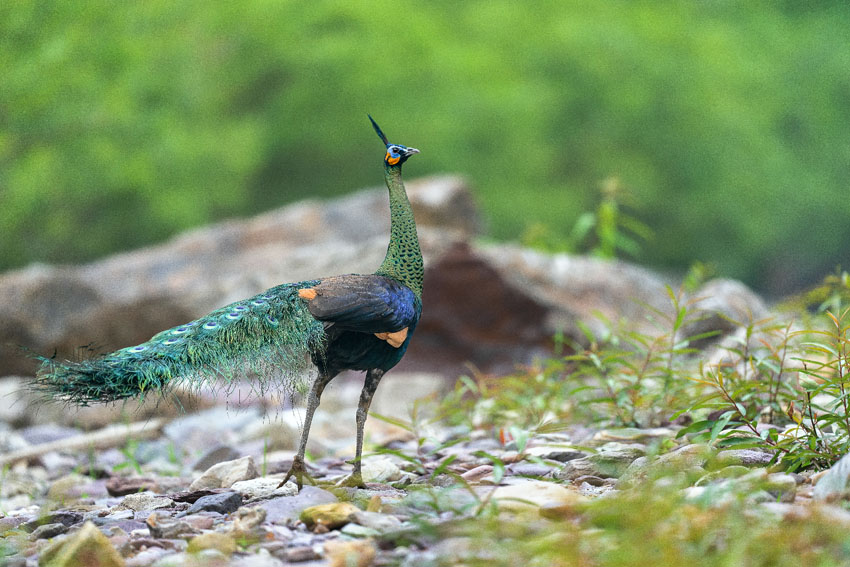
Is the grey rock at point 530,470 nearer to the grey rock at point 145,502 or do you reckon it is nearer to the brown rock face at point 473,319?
the grey rock at point 145,502

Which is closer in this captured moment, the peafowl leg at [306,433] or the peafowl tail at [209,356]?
the peafowl tail at [209,356]

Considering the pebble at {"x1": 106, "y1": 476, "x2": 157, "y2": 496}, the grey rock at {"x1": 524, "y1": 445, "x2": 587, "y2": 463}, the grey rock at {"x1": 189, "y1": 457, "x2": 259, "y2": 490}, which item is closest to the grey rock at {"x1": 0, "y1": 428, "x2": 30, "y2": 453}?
the pebble at {"x1": 106, "y1": 476, "x2": 157, "y2": 496}

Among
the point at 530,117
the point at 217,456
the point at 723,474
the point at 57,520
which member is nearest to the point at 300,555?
Answer: the point at 57,520

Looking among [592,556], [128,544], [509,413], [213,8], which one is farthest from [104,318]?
[213,8]

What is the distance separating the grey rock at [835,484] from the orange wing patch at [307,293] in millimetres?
1896

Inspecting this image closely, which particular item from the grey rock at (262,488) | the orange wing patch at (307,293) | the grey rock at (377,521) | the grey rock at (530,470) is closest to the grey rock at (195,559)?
the grey rock at (377,521)

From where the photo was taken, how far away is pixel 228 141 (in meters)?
17.5

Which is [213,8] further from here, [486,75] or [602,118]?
[602,118]

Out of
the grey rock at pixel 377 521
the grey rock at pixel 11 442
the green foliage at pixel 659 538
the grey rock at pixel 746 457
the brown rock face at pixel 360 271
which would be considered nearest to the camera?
the green foliage at pixel 659 538

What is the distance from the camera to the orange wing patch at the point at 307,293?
11.6ft

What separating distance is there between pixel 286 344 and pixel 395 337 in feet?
1.45

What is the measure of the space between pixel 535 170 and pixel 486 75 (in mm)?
2376

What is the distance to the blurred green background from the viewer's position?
17203 mm

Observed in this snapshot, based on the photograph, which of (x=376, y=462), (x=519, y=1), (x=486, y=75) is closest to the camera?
(x=376, y=462)
